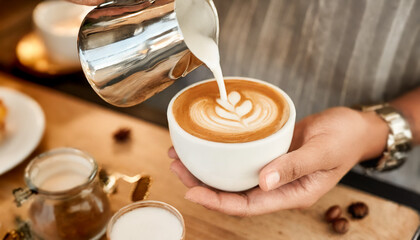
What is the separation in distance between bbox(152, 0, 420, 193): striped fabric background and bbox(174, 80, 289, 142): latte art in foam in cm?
43

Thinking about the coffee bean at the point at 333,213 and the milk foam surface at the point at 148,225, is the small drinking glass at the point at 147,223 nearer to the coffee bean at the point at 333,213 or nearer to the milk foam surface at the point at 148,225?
the milk foam surface at the point at 148,225

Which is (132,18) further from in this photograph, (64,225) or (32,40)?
(32,40)

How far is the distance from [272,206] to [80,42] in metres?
0.46

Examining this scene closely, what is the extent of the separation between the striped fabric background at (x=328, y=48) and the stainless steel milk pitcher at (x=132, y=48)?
62cm

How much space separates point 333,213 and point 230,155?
0.30 metres

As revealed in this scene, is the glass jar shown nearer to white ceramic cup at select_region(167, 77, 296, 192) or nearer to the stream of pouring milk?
white ceramic cup at select_region(167, 77, 296, 192)

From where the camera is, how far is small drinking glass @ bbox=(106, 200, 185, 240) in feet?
2.57

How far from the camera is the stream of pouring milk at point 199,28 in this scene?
779 millimetres

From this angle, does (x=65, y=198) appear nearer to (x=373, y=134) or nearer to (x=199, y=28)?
(x=199, y=28)

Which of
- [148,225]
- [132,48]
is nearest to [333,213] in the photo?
[148,225]

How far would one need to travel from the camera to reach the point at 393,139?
3.63ft

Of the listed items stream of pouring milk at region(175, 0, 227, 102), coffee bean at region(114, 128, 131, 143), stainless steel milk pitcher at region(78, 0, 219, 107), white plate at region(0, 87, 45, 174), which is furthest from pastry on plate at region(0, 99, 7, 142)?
stream of pouring milk at region(175, 0, 227, 102)

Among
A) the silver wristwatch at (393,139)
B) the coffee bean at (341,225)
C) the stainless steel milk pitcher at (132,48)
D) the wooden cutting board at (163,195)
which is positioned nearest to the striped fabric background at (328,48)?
the silver wristwatch at (393,139)

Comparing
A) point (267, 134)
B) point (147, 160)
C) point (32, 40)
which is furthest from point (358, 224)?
point (32, 40)
